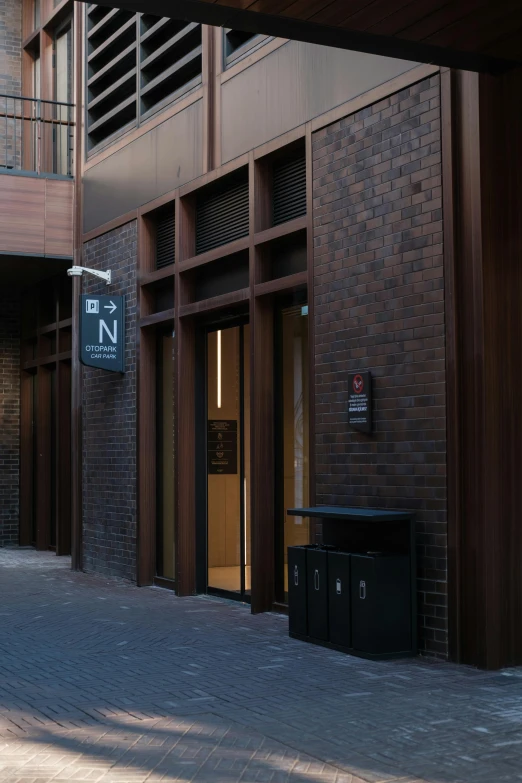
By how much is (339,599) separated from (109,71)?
880 cm

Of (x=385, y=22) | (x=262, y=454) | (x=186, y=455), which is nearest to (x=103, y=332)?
(x=186, y=455)

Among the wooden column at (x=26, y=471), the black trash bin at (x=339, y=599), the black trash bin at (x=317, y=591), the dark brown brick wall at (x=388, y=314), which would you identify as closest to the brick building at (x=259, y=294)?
the dark brown brick wall at (x=388, y=314)

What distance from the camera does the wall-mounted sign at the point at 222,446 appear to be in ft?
39.4

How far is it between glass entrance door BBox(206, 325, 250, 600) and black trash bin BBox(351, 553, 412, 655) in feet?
10.7


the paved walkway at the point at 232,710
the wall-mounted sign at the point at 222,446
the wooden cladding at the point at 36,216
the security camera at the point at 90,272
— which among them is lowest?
the paved walkway at the point at 232,710

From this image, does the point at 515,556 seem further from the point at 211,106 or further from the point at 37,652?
the point at 211,106

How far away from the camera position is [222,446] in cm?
1220

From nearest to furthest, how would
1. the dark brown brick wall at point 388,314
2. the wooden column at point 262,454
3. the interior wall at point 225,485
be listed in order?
the dark brown brick wall at point 388,314 → the wooden column at point 262,454 → the interior wall at point 225,485

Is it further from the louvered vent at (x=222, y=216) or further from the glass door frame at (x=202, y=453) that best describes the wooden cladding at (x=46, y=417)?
the louvered vent at (x=222, y=216)

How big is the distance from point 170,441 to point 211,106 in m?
3.96

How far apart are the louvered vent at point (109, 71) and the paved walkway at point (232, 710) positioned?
23.8 ft

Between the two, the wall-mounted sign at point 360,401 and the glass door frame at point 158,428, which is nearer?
the wall-mounted sign at point 360,401

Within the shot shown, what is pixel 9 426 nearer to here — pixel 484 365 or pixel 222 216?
pixel 222 216

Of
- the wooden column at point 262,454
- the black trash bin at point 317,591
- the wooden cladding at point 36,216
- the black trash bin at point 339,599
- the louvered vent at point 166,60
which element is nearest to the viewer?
the black trash bin at point 339,599
